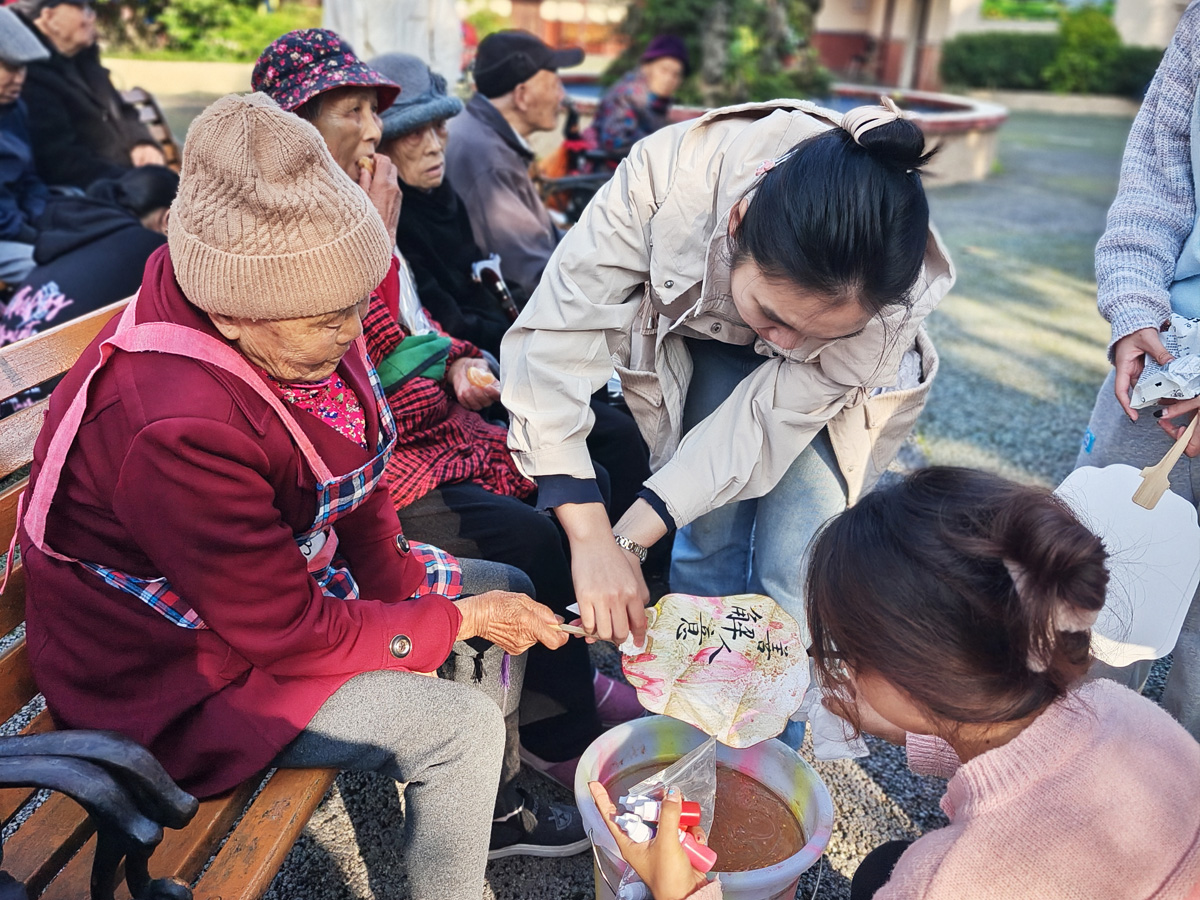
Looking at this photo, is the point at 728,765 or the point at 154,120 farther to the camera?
the point at 154,120

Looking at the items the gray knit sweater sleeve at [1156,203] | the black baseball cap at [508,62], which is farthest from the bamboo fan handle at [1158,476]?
the black baseball cap at [508,62]

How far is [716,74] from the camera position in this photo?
10391 mm

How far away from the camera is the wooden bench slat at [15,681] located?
5.32 ft

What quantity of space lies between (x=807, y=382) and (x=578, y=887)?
48.7 inches

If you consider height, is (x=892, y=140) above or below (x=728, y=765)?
above

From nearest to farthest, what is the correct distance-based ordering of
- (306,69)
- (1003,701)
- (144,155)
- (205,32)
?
(1003,701) < (306,69) < (144,155) < (205,32)

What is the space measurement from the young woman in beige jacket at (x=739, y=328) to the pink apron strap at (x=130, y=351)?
22.6 inches

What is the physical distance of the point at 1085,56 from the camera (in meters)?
21.7

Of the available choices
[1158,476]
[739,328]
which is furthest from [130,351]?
[1158,476]

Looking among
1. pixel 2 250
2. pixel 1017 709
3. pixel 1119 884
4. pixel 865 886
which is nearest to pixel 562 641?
pixel 865 886

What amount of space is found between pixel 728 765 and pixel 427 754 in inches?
25.5

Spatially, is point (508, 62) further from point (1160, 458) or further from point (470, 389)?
point (1160, 458)

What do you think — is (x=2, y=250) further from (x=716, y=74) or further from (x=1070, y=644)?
(x=716, y=74)

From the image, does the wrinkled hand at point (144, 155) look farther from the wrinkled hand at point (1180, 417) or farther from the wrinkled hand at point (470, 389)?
the wrinkled hand at point (1180, 417)
